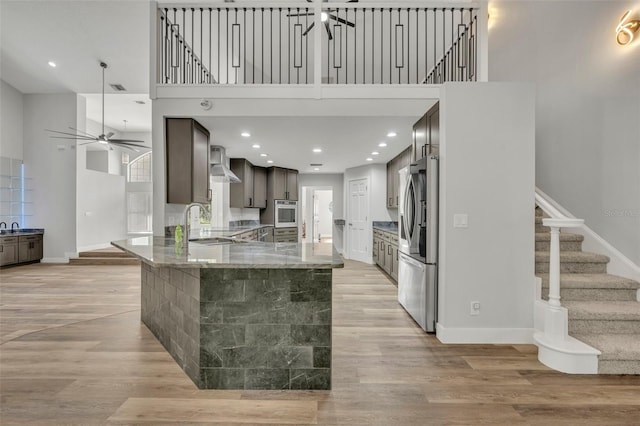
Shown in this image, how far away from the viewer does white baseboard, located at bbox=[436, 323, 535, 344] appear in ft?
9.81

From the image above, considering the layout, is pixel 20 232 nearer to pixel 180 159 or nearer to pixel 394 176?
pixel 180 159

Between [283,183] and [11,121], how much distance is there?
5929 mm

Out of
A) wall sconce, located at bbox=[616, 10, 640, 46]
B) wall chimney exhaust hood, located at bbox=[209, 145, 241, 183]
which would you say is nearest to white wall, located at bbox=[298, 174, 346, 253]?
wall chimney exhaust hood, located at bbox=[209, 145, 241, 183]

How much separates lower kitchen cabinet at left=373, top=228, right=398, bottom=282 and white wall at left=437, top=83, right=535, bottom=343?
→ 98.0 inches

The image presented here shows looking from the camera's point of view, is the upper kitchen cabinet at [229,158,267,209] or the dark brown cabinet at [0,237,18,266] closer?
the dark brown cabinet at [0,237,18,266]

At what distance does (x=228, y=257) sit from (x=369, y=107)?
9.12 feet

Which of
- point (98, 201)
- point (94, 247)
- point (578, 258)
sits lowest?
point (94, 247)

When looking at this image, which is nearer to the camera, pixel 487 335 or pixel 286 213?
pixel 487 335

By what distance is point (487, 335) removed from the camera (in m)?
3.01

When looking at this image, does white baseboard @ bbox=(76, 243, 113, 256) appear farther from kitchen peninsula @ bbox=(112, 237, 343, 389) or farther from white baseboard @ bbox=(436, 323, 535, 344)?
white baseboard @ bbox=(436, 323, 535, 344)

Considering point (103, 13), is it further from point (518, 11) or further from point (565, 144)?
point (565, 144)

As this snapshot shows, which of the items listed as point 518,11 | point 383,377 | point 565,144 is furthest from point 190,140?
point 518,11

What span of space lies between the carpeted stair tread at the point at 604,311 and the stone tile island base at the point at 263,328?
86.4 inches

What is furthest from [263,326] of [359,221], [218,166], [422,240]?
[359,221]
